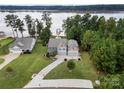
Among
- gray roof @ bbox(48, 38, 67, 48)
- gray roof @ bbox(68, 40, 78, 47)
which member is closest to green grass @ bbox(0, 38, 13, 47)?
gray roof @ bbox(48, 38, 67, 48)

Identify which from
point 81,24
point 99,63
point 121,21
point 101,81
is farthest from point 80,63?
point 121,21

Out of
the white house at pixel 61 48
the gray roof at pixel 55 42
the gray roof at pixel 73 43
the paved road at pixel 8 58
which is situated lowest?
the paved road at pixel 8 58

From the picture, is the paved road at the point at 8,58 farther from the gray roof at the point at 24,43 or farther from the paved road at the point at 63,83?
the paved road at the point at 63,83

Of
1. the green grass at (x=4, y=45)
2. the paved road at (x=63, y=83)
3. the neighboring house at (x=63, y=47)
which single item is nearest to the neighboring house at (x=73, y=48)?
the neighboring house at (x=63, y=47)

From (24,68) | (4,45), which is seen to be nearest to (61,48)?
(24,68)

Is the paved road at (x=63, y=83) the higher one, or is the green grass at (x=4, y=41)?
the green grass at (x=4, y=41)

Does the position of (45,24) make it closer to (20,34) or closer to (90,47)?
(20,34)
